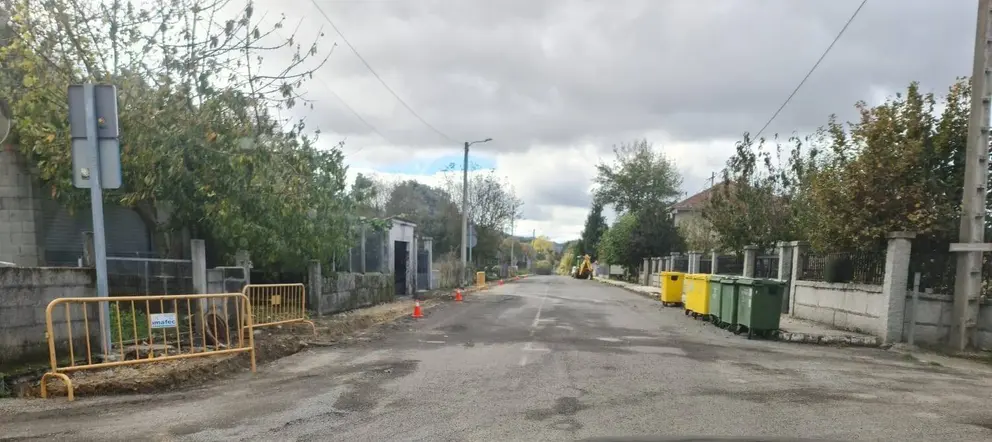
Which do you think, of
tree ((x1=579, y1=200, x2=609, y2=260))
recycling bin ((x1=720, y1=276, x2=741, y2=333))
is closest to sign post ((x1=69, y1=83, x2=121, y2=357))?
recycling bin ((x1=720, y1=276, x2=741, y2=333))

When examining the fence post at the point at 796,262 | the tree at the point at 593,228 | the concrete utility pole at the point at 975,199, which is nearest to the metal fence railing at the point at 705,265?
the fence post at the point at 796,262

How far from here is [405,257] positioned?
24.1m

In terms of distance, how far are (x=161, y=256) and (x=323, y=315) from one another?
406 cm

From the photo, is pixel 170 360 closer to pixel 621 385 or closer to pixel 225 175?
pixel 225 175

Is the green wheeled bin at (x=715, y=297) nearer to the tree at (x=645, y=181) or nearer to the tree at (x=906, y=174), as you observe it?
the tree at (x=906, y=174)

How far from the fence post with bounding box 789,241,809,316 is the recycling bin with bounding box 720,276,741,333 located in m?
3.15

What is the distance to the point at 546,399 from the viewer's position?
628 cm

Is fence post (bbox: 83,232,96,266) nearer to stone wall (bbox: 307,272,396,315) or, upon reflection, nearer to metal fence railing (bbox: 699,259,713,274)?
stone wall (bbox: 307,272,396,315)

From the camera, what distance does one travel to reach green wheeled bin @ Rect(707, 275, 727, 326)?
14.5m

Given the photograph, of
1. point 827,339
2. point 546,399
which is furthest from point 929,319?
point 546,399

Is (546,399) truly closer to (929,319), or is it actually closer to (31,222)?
(929,319)

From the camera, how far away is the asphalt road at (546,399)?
518 cm

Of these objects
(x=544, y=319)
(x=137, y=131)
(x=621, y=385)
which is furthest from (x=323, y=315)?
(x=621, y=385)

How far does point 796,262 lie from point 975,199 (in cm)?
588
